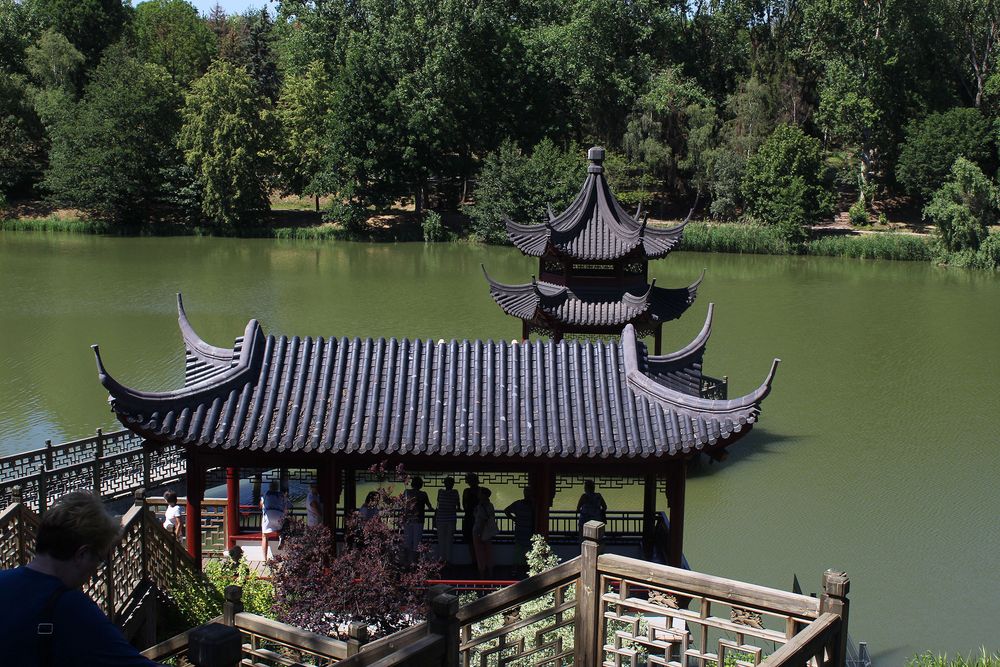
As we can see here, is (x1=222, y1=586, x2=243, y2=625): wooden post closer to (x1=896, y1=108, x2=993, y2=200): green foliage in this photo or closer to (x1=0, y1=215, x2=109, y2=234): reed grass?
(x1=896, y1=108, x2=993, y2=200): green foliage

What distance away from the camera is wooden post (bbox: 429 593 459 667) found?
10.8ft

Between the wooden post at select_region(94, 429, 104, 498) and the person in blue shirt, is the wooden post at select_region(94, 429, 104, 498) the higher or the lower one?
the lower one

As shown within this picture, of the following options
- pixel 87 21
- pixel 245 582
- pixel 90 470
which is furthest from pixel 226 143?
pixel 245 582

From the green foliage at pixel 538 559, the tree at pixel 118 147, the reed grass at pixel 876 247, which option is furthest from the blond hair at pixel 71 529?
Result: the tree at pixel 118 147

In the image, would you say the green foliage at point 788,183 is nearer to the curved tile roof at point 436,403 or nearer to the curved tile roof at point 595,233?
the curved tile roof at point 595,233

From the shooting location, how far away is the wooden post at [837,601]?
368 centimetres

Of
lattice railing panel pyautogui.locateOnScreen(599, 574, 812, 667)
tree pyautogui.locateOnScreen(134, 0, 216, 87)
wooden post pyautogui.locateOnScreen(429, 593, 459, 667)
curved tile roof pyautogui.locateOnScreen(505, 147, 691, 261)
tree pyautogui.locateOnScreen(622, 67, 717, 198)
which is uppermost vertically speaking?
tree pyautogui.locateOnScreen(134, 0, 216, 87)

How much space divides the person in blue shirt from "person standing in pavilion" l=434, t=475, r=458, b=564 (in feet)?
19.4

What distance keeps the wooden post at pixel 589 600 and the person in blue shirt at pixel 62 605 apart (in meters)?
2.20

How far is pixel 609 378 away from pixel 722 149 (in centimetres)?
3214

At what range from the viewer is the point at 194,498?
8.02 m

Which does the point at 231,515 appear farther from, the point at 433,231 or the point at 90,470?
the point at 433,231

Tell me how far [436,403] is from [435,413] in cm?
11

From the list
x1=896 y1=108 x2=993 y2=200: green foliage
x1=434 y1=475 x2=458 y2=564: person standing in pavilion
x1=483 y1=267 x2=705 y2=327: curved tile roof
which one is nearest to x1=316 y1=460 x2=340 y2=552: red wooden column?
x1=434 y1=475 x2=458 y2=564: person standing in pavilion
